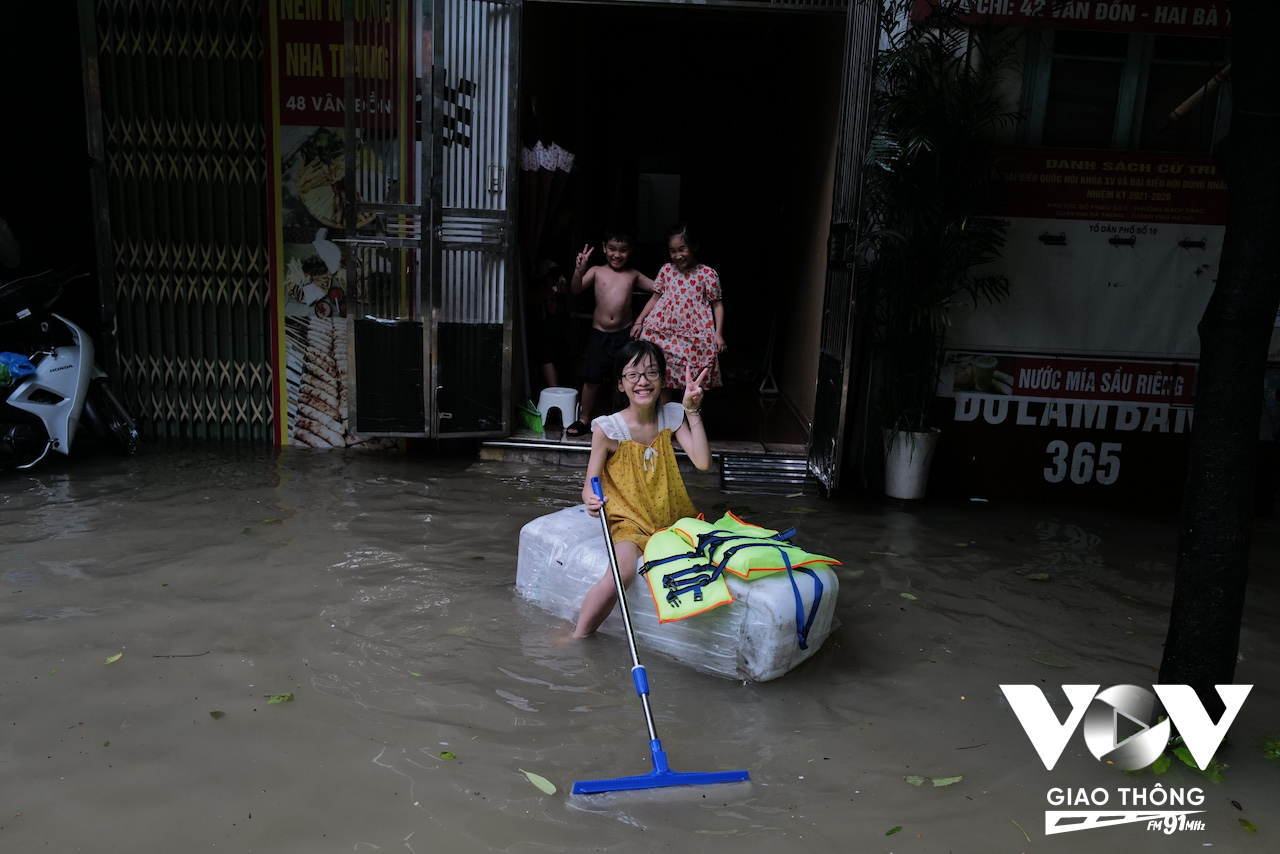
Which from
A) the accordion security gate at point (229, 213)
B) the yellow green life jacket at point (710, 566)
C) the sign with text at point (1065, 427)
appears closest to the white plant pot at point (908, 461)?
the sign with text at point (1065, 427)

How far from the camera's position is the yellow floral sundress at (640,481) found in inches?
151

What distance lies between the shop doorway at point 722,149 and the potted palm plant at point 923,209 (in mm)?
1616

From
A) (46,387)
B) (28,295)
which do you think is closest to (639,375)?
(46,387)

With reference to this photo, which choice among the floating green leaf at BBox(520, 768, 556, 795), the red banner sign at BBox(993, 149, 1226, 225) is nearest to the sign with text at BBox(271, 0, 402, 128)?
the red banner sign at BBox(993, 149, 1226, 225)

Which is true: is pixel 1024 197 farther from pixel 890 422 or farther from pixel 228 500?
pixel 228 500

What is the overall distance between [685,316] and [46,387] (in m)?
3.92

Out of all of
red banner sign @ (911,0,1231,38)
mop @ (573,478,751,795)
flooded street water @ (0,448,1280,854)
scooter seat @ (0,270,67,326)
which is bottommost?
flooded street water @ (0,448,1280,854)

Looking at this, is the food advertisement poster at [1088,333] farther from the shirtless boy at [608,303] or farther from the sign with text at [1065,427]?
the shirtless boy at [608,303]

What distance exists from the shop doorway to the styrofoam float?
378 cm

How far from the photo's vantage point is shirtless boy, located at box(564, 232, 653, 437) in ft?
21.7

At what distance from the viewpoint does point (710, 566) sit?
341cm

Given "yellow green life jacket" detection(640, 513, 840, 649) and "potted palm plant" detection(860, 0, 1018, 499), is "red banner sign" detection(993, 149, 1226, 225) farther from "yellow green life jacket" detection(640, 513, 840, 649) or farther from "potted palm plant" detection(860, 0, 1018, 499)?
"yellow green life jacket" detection(640, 513, 840, 649)

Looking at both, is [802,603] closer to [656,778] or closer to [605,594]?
[605,594]

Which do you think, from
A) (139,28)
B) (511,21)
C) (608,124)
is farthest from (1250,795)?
(608,124)
